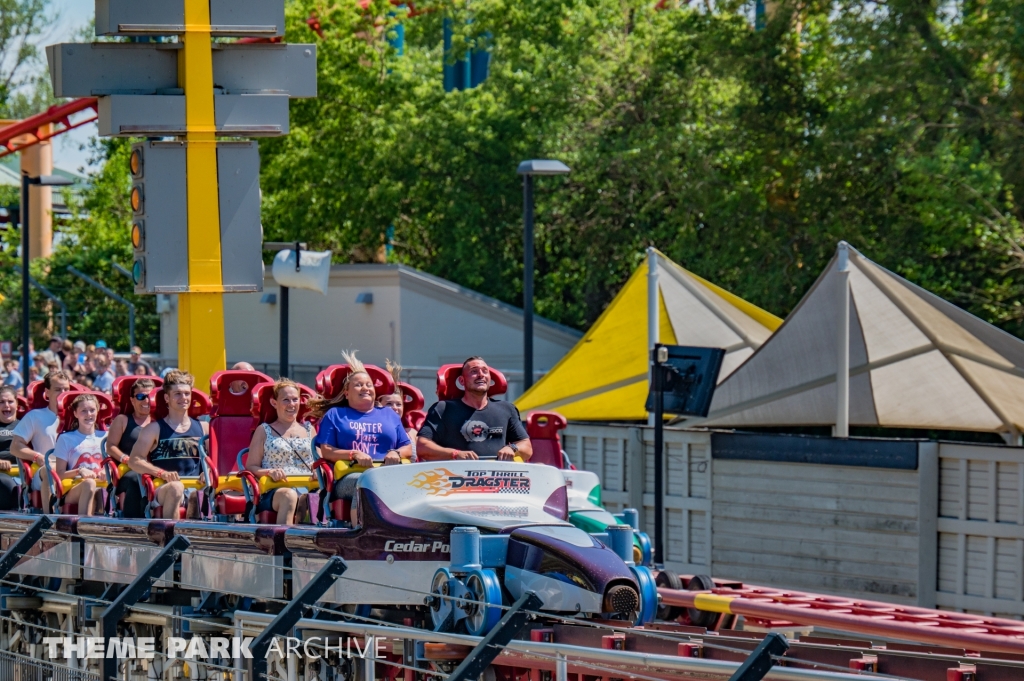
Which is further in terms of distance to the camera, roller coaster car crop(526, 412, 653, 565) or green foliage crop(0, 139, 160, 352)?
green foliage crop(0, 139, 160, 352)

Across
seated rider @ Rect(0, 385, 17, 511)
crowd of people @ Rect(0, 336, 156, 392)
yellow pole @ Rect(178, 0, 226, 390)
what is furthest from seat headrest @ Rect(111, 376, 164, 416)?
crowd of people @ Rect(0, 336, 156, 392)

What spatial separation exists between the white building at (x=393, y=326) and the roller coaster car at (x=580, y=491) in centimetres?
1463

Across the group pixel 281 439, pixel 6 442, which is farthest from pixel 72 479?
pixel 281 439

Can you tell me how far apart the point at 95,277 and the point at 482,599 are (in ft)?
140

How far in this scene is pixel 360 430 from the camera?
1059 cm

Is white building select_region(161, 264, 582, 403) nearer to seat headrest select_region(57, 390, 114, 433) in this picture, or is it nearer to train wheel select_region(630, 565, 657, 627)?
seat headrest select_region(57, 390, 114, 433)

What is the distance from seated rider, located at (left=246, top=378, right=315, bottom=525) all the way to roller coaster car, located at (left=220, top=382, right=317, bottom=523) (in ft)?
0.15

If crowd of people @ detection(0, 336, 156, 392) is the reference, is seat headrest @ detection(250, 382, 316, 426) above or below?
above

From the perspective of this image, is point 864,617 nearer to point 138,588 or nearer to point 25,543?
point 138,588

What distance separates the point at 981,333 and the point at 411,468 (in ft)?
28.6

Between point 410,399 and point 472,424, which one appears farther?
point 410,399

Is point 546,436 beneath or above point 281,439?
beneath

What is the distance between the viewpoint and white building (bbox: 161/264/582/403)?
100 ft

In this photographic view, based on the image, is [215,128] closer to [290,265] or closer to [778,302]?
[290,265]
